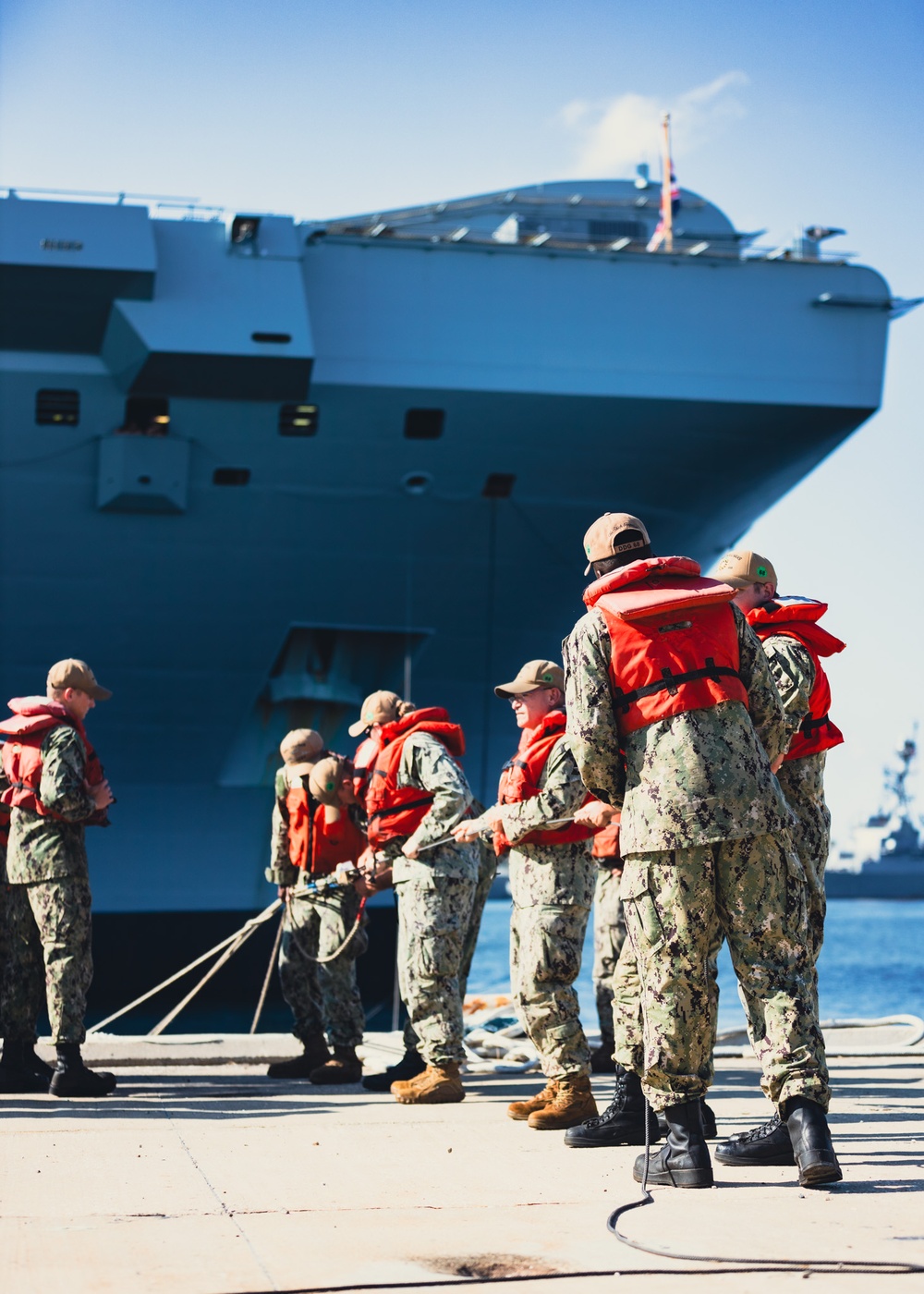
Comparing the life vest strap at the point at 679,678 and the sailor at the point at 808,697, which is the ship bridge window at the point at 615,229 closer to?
the sailor at the point at 808,697

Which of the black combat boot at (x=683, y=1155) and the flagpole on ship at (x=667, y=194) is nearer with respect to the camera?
the black combat boot at (x=683, y=1155)

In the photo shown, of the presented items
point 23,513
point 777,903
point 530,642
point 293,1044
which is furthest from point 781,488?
point 777,903

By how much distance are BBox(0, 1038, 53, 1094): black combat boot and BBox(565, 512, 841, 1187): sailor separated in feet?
11.0

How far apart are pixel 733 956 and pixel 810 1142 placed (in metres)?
0.51

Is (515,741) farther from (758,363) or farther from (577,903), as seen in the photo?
(577,903)

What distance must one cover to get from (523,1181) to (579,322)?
12.6m

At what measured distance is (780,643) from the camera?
4.81 metres

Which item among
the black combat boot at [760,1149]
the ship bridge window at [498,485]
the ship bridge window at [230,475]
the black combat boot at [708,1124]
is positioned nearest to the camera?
the black combat boot at [760,1149]

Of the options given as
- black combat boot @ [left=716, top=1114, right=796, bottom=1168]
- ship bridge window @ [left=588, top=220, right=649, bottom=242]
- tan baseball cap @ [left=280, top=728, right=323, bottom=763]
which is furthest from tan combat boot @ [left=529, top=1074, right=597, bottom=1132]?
ship bridge window @ [left=588, top=220, right=649, bottom=242]

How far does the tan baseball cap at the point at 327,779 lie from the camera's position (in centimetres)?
717

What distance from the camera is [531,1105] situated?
553 cm

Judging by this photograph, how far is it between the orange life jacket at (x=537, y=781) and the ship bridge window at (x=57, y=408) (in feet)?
36.2

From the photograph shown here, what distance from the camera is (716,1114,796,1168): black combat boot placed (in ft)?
13.8

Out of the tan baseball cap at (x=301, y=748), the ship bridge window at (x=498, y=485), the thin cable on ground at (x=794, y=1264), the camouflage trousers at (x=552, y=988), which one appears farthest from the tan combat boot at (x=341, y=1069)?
the ship bridge window at (x=498, y=485)
